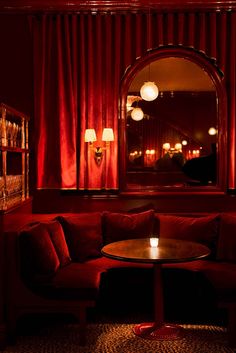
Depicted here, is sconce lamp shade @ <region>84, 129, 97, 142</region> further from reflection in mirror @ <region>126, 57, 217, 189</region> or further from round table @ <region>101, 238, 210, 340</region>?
round table @ <region>101, 238, 210, 340</region>

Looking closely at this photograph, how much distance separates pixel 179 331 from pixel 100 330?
2.17ft

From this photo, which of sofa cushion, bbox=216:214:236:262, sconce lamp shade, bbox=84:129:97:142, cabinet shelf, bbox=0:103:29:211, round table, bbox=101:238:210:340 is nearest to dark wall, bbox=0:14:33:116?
Answer: cabinet shelf, bbox=0:103:29:211

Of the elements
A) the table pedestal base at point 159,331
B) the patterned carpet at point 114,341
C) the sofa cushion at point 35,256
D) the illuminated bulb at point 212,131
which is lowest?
the patterned carpet at point 114,341

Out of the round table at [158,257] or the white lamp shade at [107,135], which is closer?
the round table at [158,257]

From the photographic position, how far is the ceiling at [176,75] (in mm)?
5035

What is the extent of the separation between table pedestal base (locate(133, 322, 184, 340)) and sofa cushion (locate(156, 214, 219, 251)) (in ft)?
3.22

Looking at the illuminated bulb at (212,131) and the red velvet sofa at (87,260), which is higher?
the illuminated bulb at (212,131)

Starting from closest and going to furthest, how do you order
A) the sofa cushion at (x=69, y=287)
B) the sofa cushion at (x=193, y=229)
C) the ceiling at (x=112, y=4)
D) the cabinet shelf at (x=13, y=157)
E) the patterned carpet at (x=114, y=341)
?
the patterned carpet at (x=114, y=341)
the sofa cushion at (x=69, y=287)
the cabinet shelf at (x=13, y=157)
the sofa cushion at (x=193, y=229)
the ceiling at (x=112, y=4)

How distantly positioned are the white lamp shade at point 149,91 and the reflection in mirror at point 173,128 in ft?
0.16

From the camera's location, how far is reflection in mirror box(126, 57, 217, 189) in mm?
5047

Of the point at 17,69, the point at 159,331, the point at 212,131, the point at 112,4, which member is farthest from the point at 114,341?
the point at 112,4

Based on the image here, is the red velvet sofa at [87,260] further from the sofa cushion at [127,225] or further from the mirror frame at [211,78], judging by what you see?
the mirror frame at [211,78]

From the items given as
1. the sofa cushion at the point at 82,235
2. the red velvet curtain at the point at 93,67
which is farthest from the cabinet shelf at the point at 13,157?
the sofa cushion at the point at 82,235

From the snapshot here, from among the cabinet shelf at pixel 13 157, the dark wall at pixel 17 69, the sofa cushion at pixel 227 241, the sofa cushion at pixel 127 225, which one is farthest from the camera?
the dark wall at pixel 17 69
